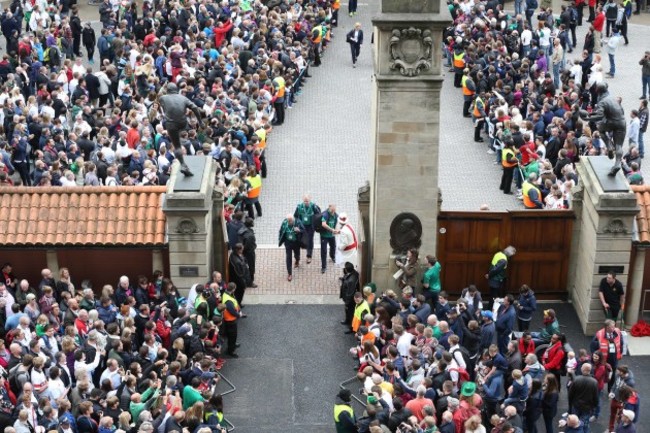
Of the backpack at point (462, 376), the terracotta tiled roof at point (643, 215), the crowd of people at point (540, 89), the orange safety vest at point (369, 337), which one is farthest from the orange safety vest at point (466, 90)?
the backpack at point (462, 376)

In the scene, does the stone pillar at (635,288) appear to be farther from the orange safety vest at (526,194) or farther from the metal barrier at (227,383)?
the metal barrier at (227,383)

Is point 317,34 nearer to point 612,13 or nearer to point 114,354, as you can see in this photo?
point 612,13

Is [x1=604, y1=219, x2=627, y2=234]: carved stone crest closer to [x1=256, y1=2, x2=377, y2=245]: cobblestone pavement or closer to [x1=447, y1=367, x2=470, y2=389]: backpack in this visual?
[x1=447, y1=367, x2=470, y2=389]: backpack

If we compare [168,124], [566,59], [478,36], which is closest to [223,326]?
[168,124]

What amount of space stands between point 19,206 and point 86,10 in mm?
27763

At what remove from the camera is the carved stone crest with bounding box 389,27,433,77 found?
24922 mm

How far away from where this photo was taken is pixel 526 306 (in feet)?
82.6

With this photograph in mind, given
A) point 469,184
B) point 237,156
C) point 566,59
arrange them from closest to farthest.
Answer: point 237,156, point 469,184, point 566,59

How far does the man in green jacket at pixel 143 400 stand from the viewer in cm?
2048

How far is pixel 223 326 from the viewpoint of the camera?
25609 mm

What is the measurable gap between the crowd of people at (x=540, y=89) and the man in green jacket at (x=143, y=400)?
37.7 feet

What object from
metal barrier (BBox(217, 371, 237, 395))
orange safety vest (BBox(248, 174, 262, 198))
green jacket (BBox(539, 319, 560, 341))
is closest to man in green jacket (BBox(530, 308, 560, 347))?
green jacket (BBox(539, 319, 560, 341))

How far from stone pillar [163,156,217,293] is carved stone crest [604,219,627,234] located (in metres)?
8.76

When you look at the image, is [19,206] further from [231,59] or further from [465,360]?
[231,59]
